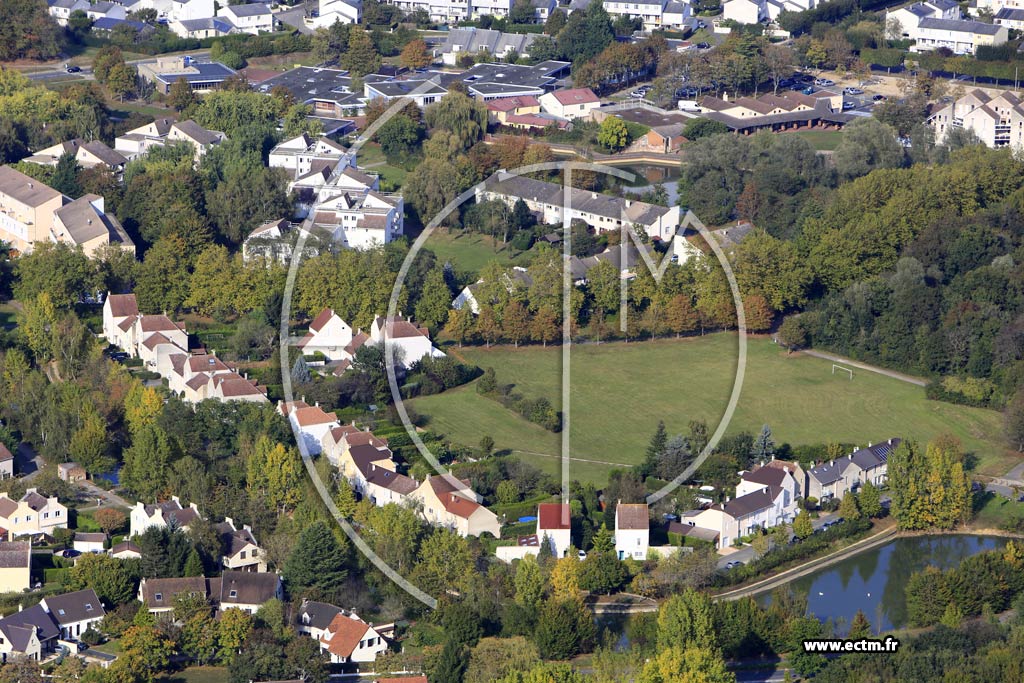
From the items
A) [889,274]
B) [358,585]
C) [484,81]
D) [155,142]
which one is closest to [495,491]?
[358,585]

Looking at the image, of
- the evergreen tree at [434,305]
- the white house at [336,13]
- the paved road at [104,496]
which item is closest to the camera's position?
the paved road at [104,496]

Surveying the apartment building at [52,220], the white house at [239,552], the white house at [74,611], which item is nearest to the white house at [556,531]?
the white house at [239,552]

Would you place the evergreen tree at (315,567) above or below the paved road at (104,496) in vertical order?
above

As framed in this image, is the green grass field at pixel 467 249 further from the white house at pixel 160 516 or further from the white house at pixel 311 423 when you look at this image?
the white house at pixel 160 516

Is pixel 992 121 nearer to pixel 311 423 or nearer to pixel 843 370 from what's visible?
pixel 843 370

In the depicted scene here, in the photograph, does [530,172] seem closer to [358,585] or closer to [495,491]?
[495,491]

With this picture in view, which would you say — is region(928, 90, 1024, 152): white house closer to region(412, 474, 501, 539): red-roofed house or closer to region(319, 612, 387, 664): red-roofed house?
region(412, 474, 501, 539): red-roofed house

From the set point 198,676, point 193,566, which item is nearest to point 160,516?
point 193,566
